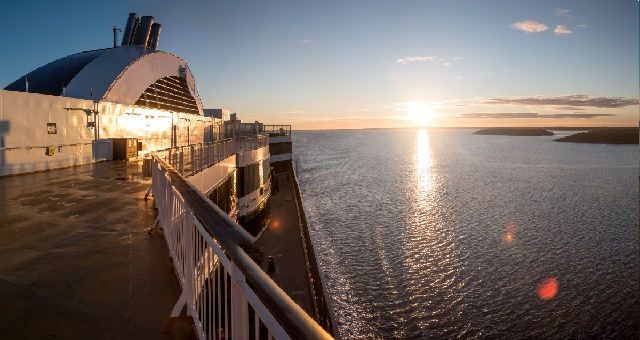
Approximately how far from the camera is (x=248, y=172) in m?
26.8

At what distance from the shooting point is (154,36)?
164 feet

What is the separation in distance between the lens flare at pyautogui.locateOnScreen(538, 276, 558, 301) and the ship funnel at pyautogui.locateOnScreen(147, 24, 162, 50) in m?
49.5

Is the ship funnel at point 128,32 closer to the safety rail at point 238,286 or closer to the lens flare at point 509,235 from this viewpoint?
the lens flare at point 509,235

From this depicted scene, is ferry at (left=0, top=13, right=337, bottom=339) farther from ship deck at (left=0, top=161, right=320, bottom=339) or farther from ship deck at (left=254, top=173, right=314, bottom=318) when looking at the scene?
ship deck at (left=254, top=173, right=314, bottom=318)

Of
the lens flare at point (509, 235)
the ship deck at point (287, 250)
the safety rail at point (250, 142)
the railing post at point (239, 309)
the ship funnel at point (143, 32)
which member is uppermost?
the ship funnel at point (143, 32)

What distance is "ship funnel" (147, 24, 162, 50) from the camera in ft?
164

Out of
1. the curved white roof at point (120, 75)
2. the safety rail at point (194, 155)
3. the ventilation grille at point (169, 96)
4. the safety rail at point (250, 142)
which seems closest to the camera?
the safety rail at point (194, 155)

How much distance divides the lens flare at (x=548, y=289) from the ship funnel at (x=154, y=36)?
49.5m

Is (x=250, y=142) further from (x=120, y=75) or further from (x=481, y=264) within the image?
(x=481, y=264)

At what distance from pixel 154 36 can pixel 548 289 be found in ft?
165

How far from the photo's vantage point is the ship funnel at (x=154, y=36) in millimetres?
49875

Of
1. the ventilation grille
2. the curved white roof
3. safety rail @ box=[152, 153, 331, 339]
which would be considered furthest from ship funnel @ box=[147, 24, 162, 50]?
safety rail @ box=[152, 153, 331, 339]

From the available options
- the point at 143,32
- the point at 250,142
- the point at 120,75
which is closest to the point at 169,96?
the point at 143,32

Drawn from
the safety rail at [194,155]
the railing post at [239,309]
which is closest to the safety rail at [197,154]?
the safety rail at [194,155]
